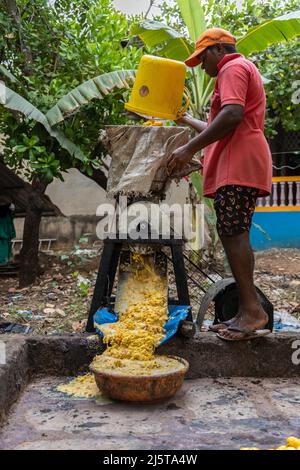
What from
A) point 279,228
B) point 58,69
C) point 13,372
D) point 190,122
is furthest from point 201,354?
point 279,228

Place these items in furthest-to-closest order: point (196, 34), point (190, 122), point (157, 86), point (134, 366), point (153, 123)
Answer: point (196, 34), point (153, 123), point (190, 122), point (157, 86), point (134, 366)

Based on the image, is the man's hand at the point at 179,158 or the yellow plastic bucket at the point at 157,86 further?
the yellow plastic bucket at the point at 157,86

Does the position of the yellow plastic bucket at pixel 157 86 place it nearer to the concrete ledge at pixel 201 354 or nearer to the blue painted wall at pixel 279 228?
the concrete ledge at pixel 201 354

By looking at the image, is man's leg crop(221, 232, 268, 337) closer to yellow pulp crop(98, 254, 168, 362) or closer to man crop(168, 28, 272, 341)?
man crop(168, 28, 272, 341)

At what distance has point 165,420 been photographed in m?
2.46

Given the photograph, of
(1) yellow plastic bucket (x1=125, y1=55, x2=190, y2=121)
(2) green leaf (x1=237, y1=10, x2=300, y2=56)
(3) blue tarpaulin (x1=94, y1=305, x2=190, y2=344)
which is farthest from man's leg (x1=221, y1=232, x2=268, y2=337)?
(2) green leaf (x1=237, y1=10, x2=300, y2=56)

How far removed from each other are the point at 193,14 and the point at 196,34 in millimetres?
228

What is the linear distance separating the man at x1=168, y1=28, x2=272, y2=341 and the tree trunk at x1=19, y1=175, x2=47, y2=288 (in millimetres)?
4805

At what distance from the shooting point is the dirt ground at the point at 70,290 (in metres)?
5.64

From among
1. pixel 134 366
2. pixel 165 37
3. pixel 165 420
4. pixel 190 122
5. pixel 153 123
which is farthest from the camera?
pixel 165 37

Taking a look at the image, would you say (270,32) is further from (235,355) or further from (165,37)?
(235,355)

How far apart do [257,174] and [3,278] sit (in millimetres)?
6311

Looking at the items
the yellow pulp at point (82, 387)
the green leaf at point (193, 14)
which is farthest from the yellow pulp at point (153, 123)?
the green leaf at point (193, 14)
